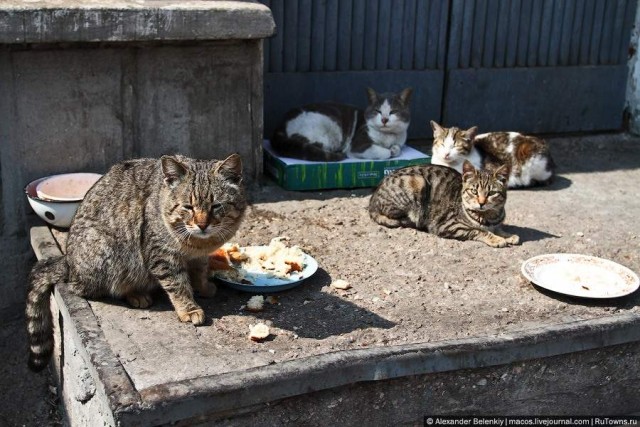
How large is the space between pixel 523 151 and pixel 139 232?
12.2 feet

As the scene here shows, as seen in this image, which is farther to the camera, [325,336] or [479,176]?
[479,176]

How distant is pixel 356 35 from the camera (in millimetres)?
7680

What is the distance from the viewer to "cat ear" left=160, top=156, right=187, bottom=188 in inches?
177

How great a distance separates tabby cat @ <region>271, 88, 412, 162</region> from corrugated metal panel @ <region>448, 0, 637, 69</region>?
1.11 meters

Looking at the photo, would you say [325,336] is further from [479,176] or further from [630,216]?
[630,216]

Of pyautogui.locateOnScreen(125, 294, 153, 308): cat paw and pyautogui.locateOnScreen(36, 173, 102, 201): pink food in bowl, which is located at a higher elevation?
pyautogui.locateOnScreen(36, 173, 102, 201): pink food in bowl

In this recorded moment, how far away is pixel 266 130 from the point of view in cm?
762

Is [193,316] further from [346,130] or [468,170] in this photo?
[346,130]


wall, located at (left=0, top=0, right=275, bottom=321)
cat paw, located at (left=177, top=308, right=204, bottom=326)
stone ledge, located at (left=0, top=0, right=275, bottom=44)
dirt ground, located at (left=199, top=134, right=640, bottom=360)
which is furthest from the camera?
wall, located at (left=0, top=0, right=275, bottom=321)

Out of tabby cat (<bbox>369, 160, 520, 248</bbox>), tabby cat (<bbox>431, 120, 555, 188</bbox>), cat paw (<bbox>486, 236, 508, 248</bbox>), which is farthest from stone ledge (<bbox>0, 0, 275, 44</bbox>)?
cat paw (<bbox>486, 236, 508, 248</bbox>)

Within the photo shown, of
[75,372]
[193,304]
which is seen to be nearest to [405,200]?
[193,304]

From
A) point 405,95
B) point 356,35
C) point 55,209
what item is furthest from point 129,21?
point 405,95

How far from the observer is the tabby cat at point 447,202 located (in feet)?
19.6

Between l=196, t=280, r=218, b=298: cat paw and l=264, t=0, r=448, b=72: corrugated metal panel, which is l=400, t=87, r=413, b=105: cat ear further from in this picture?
l=196, t=280, r=218, b=298: cat paw
